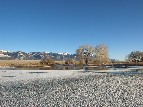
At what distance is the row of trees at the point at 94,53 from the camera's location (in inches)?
5693

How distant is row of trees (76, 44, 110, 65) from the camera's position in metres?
145

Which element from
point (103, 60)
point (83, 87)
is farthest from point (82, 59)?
point (83, 87)

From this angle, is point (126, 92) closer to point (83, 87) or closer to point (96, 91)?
point (96, 91)

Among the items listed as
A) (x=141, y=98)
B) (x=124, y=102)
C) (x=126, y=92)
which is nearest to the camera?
(x=124, y=102)

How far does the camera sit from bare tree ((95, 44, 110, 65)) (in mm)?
144363

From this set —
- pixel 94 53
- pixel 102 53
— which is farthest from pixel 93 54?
pixel 102 53

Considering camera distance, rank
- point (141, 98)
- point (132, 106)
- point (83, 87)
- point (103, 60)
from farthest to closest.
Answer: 1. point (103, 60)
2. point (83, 87)
3. point (141, 98)
4. point (132, 106)

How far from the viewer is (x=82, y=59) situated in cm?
14475

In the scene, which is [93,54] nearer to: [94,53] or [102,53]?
[94,53]

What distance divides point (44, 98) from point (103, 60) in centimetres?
12621

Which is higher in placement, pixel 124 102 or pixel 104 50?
pixel 104 50

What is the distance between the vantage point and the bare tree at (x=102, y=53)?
144 m

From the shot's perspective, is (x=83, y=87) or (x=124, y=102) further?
(x=83, y=87)

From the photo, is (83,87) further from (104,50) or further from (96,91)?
(104,50)
